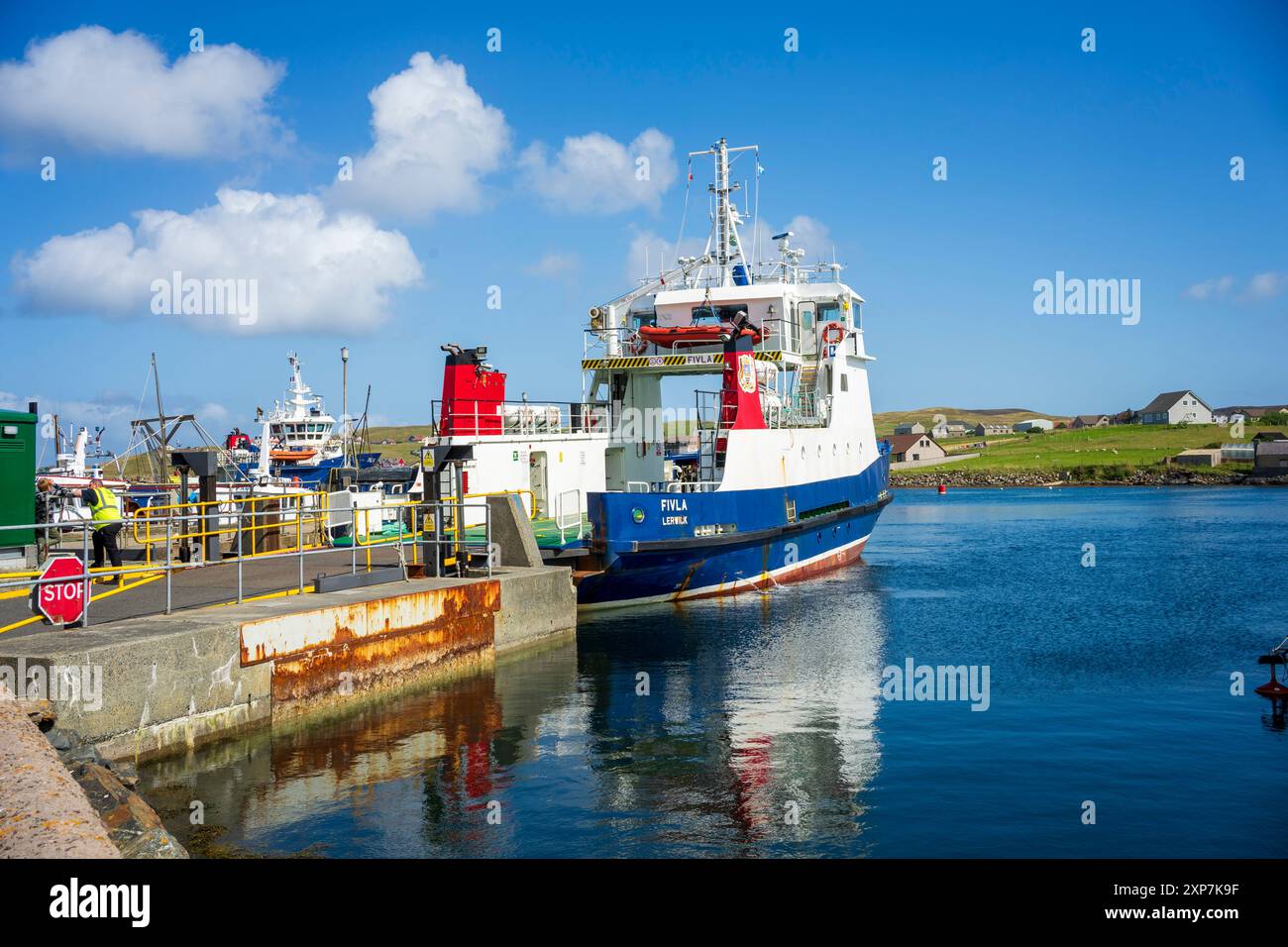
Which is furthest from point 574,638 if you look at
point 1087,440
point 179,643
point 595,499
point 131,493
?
point 1087,440

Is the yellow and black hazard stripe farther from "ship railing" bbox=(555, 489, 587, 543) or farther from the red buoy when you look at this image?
the red buoy

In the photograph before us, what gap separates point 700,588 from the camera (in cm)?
2055

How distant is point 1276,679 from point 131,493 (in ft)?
89.5

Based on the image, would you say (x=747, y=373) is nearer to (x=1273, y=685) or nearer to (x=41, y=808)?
(x=1273, y=685)

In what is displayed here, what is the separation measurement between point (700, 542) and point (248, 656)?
10283 millimetres

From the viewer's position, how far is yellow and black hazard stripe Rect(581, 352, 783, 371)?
22.0 metres

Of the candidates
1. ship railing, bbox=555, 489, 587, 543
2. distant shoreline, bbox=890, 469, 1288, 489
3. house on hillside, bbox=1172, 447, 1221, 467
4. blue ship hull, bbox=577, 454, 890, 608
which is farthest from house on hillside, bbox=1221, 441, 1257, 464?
ship railing, bbox=555, 489, 587, 543

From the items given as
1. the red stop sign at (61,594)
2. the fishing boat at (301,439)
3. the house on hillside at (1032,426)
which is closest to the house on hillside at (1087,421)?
the house on hillside at (1032,426)

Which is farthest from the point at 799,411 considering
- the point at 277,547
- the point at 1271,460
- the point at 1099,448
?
the point at 1099,448

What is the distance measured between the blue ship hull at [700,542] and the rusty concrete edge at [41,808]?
12.1 meters

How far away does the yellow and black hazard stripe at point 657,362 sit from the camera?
72.0 feet

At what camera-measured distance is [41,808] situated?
5.61 meters

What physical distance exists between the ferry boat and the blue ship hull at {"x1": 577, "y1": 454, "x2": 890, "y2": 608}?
3 centimetres
